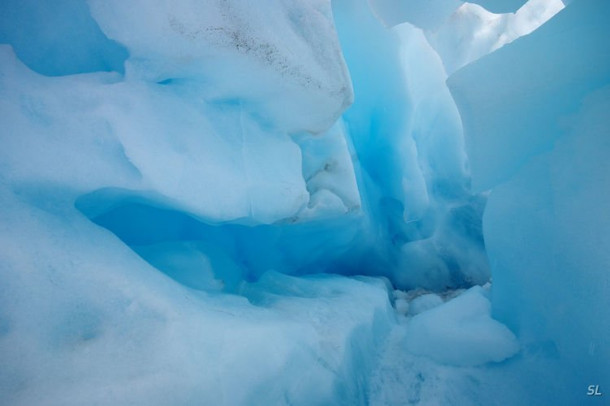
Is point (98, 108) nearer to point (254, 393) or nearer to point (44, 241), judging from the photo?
point (44, 241)

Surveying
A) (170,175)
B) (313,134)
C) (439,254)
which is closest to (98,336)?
(170,175)

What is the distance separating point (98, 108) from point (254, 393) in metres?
1.26

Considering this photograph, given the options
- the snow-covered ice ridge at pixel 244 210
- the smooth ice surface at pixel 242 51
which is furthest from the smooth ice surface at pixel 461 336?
the smooth ice surface at pixel 242 51

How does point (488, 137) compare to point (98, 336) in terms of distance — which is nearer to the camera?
point (98, 336)

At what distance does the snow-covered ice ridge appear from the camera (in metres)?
1.16

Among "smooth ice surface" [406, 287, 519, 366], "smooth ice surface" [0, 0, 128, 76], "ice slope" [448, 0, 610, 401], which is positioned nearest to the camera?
"smooth ice surface" [0, 0, 128, 76]

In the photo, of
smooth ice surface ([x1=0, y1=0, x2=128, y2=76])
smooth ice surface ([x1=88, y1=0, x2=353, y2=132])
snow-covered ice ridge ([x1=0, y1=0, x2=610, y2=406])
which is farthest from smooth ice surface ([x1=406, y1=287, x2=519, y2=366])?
smooth ice surface ([x1=0, y1=0, x2=128, y2=76])

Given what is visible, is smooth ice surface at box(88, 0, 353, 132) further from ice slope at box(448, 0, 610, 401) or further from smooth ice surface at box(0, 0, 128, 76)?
ice slope at box(448, 0, 610, 401)

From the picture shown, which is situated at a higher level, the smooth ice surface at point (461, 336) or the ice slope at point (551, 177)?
the ice slope at point (551, 177)

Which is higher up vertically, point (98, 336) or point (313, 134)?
point (313, 134)

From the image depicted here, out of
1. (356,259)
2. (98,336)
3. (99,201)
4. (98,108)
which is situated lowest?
(356,259)

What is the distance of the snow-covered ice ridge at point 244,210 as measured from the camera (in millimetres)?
1163

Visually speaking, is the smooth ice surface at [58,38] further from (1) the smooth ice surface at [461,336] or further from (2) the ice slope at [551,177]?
(1) the smooth ice surface at [461,336]

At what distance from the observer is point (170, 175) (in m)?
1.48
